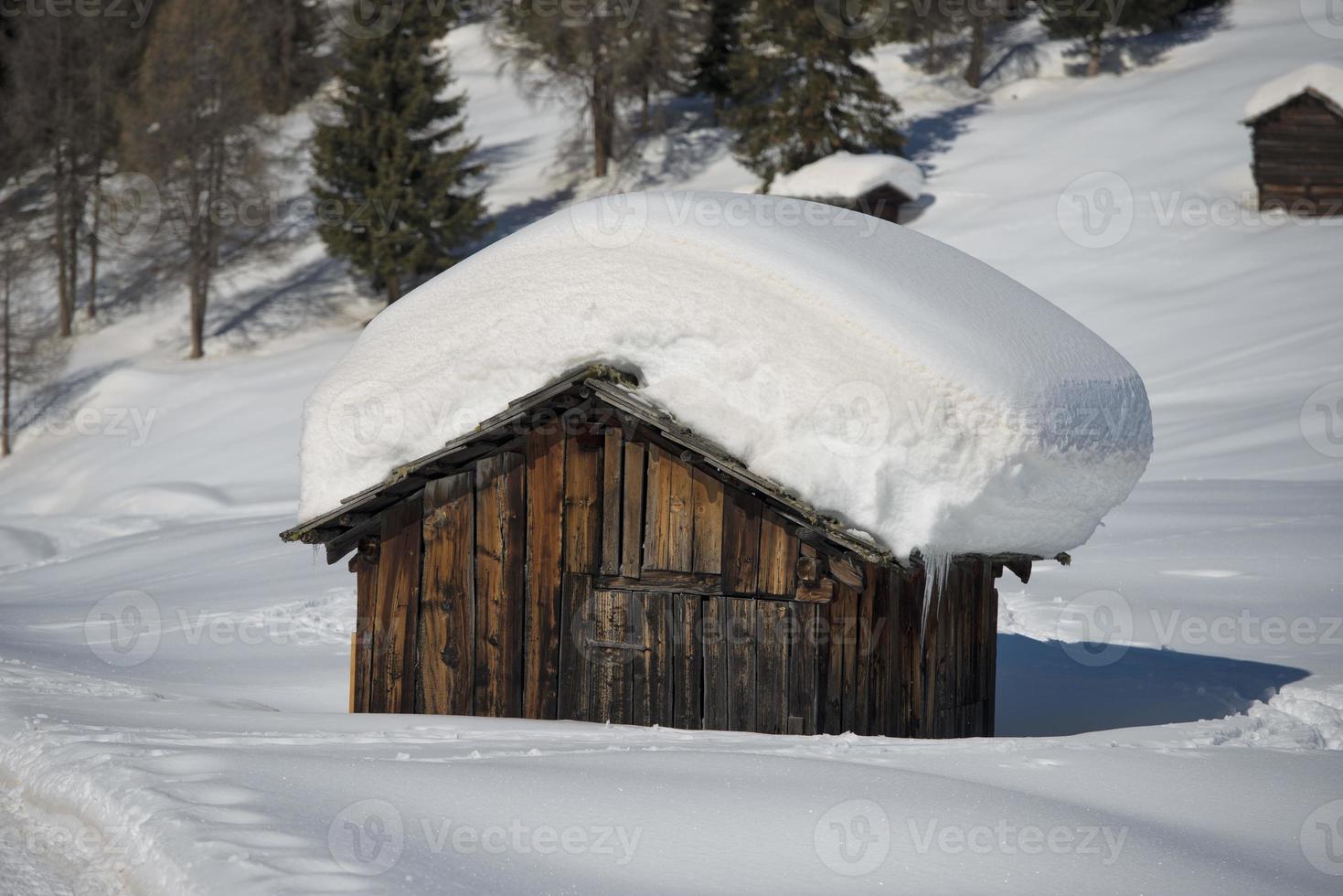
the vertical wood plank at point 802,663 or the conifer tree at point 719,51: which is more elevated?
the conifer tree at point 719,51

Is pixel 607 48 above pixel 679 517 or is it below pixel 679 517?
above

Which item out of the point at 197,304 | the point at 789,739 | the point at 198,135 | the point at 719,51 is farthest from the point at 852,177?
the point at 789,739

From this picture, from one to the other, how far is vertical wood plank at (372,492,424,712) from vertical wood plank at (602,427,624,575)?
4.41ft

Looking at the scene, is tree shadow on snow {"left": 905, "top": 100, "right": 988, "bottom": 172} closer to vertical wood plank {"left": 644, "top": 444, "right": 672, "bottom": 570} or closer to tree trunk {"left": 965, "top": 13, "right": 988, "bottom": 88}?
tree trunk {"left": 965, "top": 13, "right": 988, "bottom": 88}

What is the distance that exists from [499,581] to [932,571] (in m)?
2.78

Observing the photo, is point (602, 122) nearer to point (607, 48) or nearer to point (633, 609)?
point (607, 48)

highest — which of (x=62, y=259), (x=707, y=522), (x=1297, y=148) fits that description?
(x=1297, y=148)

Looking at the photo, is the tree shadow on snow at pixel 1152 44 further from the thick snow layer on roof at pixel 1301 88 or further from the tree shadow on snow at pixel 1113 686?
the tree shadow on snow at pixel 1113 686

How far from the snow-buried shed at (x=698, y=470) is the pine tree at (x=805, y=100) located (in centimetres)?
2723

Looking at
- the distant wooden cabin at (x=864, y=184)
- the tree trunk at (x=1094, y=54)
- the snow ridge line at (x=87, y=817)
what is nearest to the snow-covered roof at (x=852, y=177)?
the distant wooden cabin at (x=864, y=184)

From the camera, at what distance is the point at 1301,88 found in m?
29.2

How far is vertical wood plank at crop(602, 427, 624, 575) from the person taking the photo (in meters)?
7.91

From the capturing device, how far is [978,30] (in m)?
44.4

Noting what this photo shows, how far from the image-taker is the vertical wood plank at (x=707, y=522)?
7695 mm
